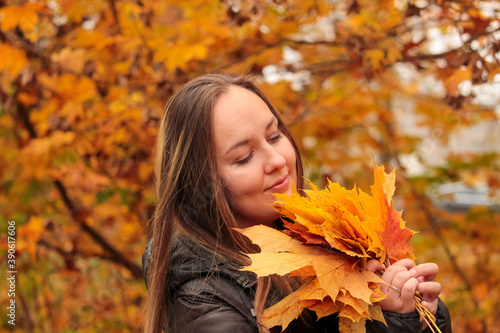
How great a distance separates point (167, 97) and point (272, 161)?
4.89ft

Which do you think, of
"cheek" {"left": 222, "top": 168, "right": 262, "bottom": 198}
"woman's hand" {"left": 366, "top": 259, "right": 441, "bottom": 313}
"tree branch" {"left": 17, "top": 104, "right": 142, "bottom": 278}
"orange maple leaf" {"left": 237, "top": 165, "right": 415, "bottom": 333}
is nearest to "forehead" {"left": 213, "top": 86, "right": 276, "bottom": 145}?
"cheek" {"left": 222, "top": 168, "right": 262, "bottom": 198}

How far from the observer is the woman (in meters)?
1.41

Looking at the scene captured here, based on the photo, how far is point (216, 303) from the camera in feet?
4.55

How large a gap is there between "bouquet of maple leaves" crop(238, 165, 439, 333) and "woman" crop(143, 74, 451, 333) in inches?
6.1

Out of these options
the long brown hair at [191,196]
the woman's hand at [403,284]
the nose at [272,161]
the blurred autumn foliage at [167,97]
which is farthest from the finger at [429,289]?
the blurred autumn foliage at [167,97]

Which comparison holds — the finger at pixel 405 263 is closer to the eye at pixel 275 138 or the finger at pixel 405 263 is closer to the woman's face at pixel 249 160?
the woman's face at pixel 249 160

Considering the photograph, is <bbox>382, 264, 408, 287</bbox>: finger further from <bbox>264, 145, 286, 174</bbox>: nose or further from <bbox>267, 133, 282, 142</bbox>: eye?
<bbox>267, 133, 282, 142</bbox>: eye

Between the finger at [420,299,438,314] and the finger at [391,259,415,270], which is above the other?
the finger at [391,259,415,270]

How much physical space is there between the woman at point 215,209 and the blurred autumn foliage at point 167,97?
3.00ft

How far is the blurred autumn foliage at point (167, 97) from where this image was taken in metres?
2.57

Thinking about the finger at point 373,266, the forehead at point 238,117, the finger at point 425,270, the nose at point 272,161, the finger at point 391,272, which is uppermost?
the forehead at point 238,117

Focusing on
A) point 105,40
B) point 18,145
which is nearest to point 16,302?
point 18,145

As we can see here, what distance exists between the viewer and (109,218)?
409 centimetres

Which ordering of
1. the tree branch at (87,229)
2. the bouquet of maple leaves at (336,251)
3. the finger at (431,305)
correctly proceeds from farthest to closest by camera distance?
the tree branch at (87,229) < the finger at (431,305) < the bouquet of maple leaves at (336,251)
